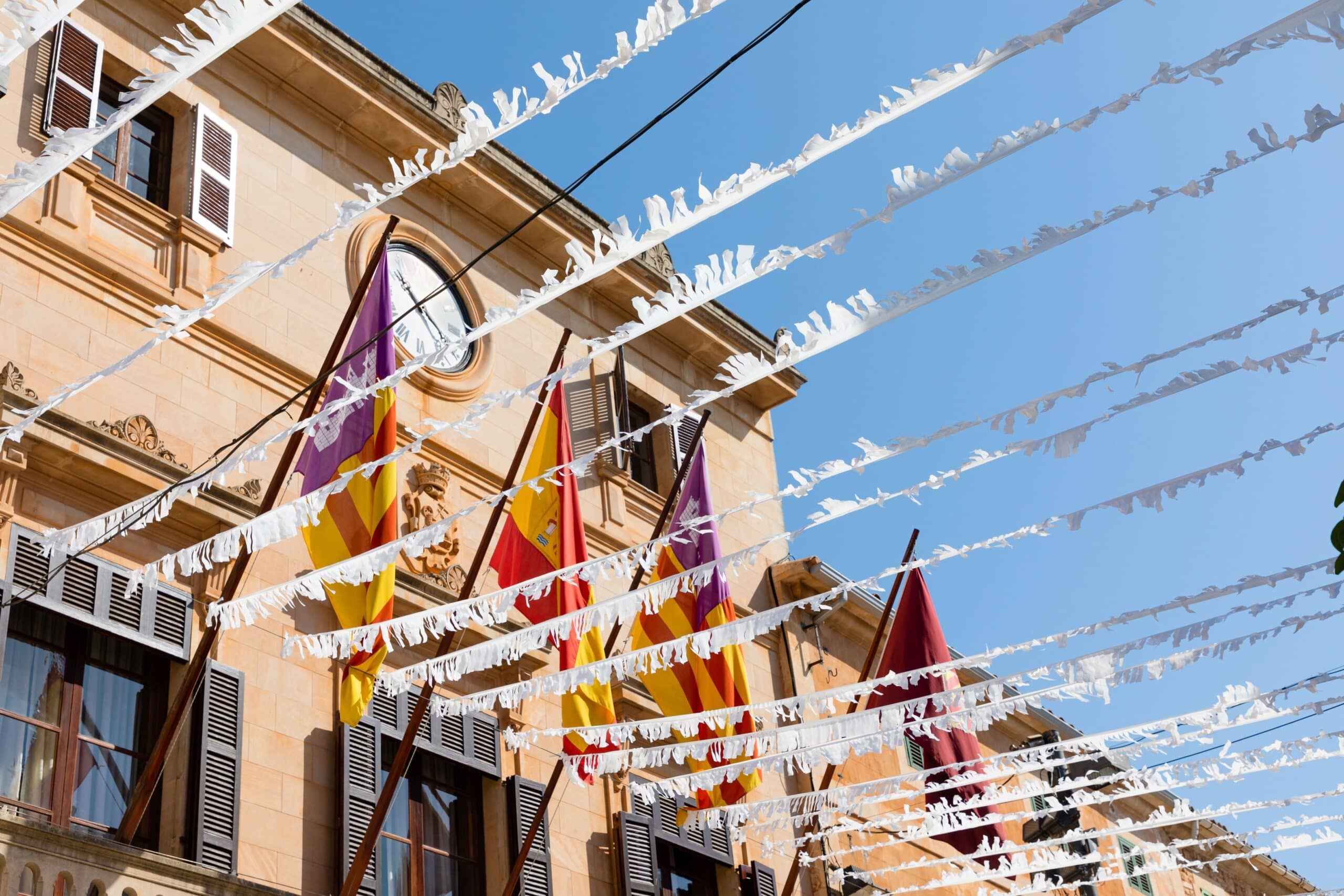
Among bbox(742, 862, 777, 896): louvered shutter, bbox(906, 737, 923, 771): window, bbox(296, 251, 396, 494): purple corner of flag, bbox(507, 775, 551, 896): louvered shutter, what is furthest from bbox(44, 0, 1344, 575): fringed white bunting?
bbox(906, 737, 923, 771): window

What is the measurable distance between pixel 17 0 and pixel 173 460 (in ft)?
18.7

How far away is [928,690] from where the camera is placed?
39.6 ft

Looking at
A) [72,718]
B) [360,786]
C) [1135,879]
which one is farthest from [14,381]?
[1135,879]

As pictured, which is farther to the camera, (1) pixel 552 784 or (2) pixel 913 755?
(2) pixel 913 755

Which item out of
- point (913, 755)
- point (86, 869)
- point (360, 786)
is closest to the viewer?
point (86, 869)

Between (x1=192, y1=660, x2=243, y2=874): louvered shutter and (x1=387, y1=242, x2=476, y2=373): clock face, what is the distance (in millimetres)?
3998

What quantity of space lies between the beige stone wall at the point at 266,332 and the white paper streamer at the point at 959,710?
1635 millimetres

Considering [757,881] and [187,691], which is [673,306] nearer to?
[187,691]

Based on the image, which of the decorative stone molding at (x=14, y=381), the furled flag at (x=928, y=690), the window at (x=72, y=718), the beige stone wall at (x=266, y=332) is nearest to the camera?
the window at (x=72, y=718)

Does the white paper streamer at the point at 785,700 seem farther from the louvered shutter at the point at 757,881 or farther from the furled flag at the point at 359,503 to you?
the louvered shutter at the point at 757,881

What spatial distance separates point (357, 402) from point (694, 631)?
3700mm

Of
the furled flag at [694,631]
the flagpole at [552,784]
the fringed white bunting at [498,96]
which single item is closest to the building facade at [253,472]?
the flagpole at [552,784]

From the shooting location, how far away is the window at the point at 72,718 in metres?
8.88

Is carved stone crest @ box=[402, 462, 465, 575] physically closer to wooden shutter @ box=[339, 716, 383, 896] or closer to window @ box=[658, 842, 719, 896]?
wooden shutter @ box=[339, 716, 383, 896]
